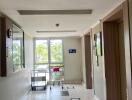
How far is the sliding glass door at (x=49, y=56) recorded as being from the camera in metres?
10.3

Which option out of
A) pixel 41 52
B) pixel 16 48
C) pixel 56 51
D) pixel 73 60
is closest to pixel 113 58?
pixel 16 48

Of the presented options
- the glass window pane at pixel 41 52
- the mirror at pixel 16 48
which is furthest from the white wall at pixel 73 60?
the mirror at pixel 16 48

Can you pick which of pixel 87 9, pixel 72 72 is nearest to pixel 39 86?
pixel 72 72

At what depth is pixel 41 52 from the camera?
10.3 meters

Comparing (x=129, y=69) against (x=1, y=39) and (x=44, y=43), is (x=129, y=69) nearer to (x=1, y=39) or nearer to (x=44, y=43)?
(x=1, y=39)

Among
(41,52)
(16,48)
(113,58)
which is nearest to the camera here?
(113,58)

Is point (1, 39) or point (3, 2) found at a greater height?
point (3, 2)

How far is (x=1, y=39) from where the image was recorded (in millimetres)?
4324

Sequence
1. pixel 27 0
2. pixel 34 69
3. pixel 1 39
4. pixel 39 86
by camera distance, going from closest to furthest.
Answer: pixel 27 0 → pixel 1 39 → pixel 39 86 → pixel 34 69

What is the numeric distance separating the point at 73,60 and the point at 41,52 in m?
1.58

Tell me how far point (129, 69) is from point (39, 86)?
5959mm

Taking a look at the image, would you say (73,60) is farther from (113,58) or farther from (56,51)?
(113,58)

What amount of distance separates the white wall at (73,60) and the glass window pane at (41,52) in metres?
0.96

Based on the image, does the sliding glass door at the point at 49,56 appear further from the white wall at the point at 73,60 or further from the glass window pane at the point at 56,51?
the white wall at the point at 73,60
